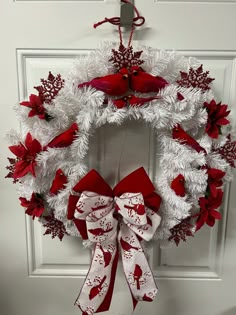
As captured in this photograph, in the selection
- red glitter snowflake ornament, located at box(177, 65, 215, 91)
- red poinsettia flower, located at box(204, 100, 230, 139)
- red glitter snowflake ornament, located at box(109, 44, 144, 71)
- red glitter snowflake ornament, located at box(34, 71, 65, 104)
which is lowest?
red poinsettia flower, located at box(204, 100, 230, 139)

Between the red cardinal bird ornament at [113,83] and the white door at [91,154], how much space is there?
0.50 ft

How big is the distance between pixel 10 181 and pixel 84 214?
31 centimetres

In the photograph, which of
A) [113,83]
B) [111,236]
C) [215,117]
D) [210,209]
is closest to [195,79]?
[215,117]

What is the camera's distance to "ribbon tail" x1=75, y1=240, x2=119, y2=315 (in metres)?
0.89

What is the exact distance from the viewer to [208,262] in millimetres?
1081

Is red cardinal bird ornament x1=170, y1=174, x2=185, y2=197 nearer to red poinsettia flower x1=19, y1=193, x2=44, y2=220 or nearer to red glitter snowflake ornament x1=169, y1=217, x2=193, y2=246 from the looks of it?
red glitter snowflake ornament x1=169, y1=217, x2=193, y2=246

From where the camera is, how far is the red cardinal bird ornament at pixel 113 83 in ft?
2.60

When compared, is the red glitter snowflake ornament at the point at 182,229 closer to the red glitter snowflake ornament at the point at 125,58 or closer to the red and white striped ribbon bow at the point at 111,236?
the red and white striped ribbon bow at the point at 111,236

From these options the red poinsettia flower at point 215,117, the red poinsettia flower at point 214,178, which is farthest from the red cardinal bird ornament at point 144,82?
the red poinsettia flower at point 214,178

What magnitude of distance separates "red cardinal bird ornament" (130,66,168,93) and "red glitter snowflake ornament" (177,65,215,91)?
0.05 metres

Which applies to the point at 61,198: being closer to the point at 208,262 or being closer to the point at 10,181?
the point at 10,181

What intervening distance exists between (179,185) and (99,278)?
336 mm

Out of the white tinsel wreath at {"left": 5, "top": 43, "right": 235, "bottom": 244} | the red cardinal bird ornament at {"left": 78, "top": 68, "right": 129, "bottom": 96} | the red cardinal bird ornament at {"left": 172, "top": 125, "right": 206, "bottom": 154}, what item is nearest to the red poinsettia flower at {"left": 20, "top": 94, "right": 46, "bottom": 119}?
the white tinsel wreath at {"left": 5, "top": 43, "right": 235, "bottom": 244}

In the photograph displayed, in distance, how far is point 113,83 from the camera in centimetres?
79
